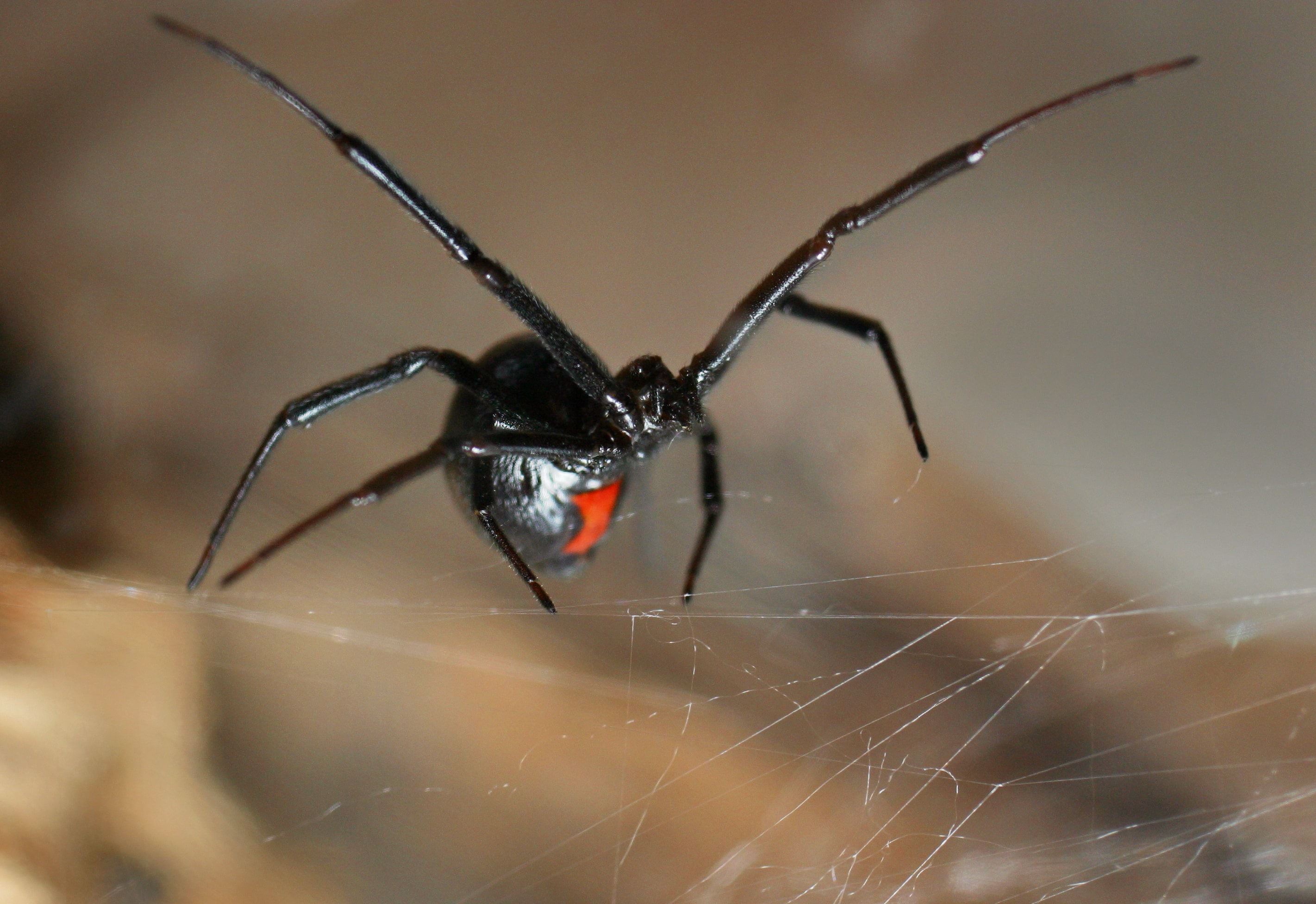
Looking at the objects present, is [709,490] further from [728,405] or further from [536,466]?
[728,405]

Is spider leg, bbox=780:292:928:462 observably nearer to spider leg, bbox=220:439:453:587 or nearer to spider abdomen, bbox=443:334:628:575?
spider abdomen, bbox=443:334:628:575

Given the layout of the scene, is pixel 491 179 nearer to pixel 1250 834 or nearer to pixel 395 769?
pixel 395 769

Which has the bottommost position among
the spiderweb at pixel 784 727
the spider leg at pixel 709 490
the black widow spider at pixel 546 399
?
the spiderweb at pixel 784 727

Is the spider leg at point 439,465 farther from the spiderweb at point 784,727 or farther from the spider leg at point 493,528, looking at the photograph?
the spiderweb at point 784,727

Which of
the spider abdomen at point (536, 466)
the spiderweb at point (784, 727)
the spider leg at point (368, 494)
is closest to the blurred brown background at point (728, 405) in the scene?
the spiderweb at point (784, 727)

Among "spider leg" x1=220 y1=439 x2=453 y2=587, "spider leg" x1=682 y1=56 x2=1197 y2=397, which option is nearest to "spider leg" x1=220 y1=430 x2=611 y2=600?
"spider leg" x1=220 y1=439 x2=453 y2=587

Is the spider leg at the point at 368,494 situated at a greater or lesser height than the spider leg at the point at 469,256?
lesser

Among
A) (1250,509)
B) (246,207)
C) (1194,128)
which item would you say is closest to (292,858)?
(246,207)
